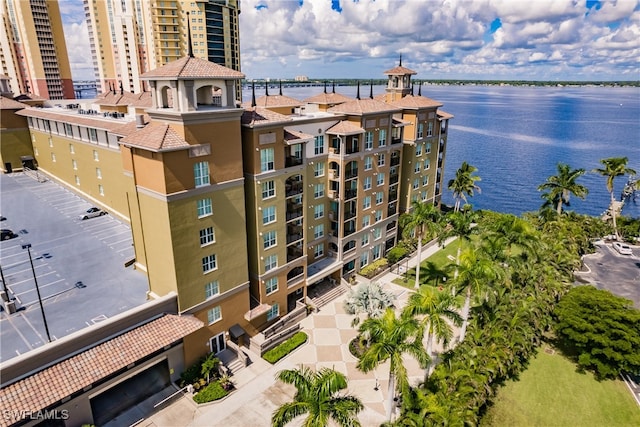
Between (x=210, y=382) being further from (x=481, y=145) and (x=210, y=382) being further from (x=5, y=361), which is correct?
(x=481, y=145)

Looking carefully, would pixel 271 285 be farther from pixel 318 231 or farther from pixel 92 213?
pixel 92 213

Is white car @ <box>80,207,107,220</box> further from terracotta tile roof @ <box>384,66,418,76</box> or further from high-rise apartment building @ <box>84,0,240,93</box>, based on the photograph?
high-rise apartment building @ <box>84,0,240,93</box>

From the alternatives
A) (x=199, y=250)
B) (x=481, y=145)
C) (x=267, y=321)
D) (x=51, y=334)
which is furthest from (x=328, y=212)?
(x=481, y=145)

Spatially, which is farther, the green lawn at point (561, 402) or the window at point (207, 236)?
the window at point (207, 236)

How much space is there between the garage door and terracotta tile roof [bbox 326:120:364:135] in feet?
94.7

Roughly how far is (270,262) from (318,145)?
585 inches

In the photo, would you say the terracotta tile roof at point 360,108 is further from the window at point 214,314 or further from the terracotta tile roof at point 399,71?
the window at point 214,314

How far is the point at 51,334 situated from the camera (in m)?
28.3

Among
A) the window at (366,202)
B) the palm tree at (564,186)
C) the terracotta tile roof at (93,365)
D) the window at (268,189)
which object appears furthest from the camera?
the palm tree at (564,186)

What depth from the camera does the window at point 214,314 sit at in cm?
3534

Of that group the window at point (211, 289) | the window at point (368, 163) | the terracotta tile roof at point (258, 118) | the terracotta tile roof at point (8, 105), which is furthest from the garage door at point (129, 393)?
the terracotta tile roof at point (8, 105)

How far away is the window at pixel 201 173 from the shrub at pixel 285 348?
1747 centimetres

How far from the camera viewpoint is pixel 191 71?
30.0 m

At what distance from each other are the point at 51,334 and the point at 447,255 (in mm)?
50948
